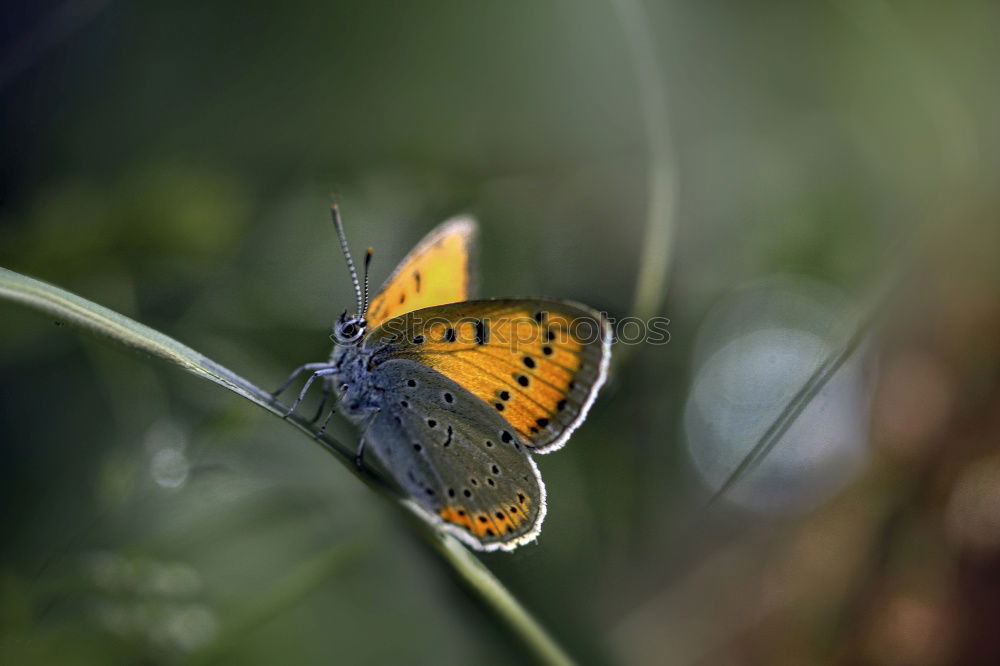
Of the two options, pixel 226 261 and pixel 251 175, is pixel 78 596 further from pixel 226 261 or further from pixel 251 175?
pixel 251 175

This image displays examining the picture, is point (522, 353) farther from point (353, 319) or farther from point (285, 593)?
point (285, 593)

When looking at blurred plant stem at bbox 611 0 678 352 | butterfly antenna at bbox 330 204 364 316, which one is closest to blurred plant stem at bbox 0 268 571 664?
butterfly antenna at bbox 330 204 364 316

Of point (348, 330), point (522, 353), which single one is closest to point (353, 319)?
point (348, 330)

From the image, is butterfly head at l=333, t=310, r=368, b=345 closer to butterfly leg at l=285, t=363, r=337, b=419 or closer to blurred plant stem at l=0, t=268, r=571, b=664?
butterfly leg at l=285, t=363, r=337, b=419

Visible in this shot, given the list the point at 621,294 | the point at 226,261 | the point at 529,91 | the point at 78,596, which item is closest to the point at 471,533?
the point at 78,596

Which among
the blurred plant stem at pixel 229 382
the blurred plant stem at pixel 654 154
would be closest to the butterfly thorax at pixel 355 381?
the blurred plant stem at pixel 229 382

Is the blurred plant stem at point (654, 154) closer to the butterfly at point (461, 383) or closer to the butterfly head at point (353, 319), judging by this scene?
the butterfly at point (461, 383)
